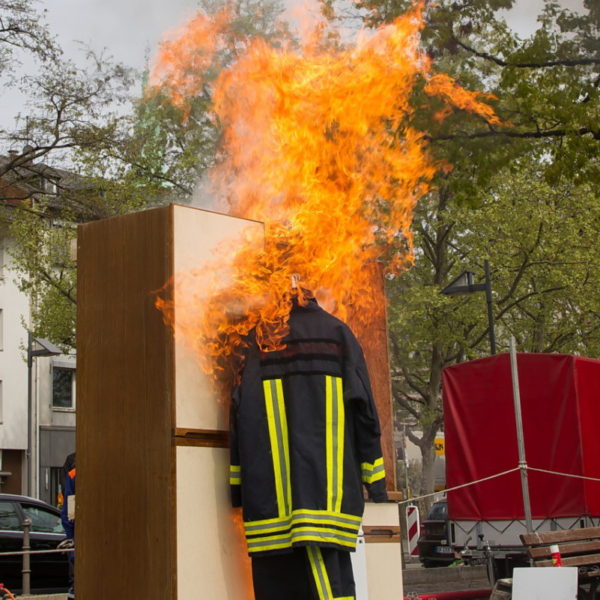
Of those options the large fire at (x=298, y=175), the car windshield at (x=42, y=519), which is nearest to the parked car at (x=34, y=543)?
the car windshield at (x=42, y=519)

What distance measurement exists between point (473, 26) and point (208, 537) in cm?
957

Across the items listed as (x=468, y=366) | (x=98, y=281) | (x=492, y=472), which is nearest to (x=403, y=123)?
(x=468, y=366)

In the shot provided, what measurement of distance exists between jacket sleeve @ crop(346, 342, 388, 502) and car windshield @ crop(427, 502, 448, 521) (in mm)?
17807

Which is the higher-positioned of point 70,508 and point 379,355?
point 379,355

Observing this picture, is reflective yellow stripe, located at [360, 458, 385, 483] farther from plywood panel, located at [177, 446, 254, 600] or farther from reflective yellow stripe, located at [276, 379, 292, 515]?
plywood panel, located at [177, 446, 254, 600]

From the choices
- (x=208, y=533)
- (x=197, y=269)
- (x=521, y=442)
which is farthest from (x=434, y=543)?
(x=197, y=269)

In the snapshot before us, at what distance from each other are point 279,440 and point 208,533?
0.54m

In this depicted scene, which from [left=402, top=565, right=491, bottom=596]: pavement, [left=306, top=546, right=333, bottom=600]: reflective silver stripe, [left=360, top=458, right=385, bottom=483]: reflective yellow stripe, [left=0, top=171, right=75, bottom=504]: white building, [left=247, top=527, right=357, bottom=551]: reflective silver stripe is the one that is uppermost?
[left=0, top=171, right=75, bottom=504]: white building

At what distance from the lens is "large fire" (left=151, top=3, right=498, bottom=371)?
213 inches

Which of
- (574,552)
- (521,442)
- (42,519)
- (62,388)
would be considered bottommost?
(574,552)

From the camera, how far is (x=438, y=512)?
75.3 feet

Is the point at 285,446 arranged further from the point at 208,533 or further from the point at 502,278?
the point at 502,278

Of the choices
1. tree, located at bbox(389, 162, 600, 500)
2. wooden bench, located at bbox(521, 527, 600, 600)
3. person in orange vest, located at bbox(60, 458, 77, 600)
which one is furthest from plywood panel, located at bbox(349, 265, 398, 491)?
tree, located at bbox(389, 162, 600, 500)

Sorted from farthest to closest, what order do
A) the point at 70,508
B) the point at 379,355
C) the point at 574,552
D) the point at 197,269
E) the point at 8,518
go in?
1. the point at 8,518
2. the point at 574,552
3. the point at 70,508
4. the point at 379,355
5. the point at 197,269
